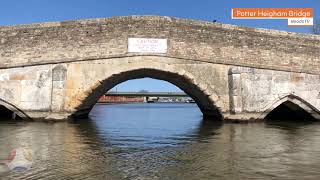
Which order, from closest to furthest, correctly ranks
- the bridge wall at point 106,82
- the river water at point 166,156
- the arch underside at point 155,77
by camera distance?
the river water at point 166,156 < the bridge wall at point 106,82 < the arch underside at point 155,77

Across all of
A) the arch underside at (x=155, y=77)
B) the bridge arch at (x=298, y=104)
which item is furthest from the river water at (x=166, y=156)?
the bridge arch at (x=298, y=104)

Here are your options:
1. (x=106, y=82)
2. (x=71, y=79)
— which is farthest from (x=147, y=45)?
(x=71, y=79)

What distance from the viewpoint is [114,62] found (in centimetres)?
1703

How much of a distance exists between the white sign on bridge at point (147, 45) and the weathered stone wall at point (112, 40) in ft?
0.64

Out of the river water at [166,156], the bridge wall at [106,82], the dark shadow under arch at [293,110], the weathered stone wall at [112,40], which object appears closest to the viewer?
the river water at [166,156]

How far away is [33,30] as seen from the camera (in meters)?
17.5

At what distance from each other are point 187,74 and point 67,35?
5377 mm

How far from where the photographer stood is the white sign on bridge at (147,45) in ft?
56.1

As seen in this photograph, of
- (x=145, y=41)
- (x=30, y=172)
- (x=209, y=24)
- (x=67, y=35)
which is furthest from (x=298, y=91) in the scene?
(x=30, y=172)

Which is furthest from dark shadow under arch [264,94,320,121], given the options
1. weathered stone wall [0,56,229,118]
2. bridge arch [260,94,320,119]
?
weathered stone wall [0,56,229,118]

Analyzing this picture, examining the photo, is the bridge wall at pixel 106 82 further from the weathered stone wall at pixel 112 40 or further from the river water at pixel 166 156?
the river water at pixel 166 156

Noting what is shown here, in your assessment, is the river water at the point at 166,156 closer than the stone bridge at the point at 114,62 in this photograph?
Yes

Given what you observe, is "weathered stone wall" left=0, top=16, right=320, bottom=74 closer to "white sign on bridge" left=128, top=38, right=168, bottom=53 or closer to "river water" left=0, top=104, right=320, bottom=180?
"white sign on bridge" left=128, top=38, right=168, bottom=53

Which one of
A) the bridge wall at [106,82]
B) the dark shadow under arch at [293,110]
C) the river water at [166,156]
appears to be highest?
the bridge wall at [106,82]
